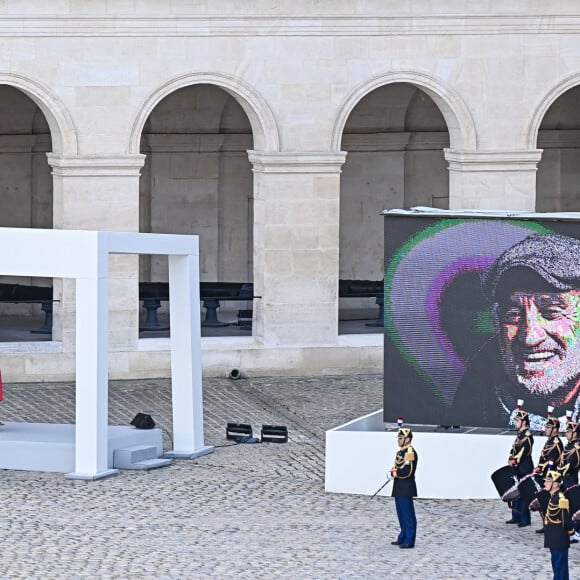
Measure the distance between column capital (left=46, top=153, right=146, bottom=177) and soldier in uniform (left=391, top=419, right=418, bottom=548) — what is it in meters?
11.0

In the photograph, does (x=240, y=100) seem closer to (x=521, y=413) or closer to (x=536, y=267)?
(x=536, y=267)

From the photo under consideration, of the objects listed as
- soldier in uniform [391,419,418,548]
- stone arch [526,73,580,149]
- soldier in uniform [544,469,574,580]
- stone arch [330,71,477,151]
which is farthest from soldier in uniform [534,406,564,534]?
stone arch [526,73,580,149]

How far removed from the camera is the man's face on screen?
78.0ft

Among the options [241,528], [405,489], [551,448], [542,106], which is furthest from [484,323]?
[542,106]

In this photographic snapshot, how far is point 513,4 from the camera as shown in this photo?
32094mm

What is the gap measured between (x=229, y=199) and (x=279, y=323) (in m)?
5.44

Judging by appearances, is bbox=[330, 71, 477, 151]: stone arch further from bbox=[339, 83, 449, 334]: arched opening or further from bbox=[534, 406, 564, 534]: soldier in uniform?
bbox=[534, 406, 564, 534]: soldier in uniform

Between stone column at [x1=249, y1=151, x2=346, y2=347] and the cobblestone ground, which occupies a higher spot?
stone column at [x1=249, y1=151, x2=346, y2=347]

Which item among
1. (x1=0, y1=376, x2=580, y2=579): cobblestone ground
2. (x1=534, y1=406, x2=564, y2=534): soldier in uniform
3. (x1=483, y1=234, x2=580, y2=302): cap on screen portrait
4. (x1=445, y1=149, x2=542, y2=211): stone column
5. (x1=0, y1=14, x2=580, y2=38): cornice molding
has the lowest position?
(x1=0, y1=376, x2=580, y2=579): cobblestone ground

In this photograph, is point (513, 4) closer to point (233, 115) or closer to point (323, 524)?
point (233, 115)

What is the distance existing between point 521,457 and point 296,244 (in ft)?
34.3

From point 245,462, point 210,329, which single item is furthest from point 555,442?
point 210,329

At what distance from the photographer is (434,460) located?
23.4 meters

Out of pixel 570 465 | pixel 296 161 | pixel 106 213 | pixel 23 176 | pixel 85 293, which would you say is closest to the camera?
pixel 570 465
